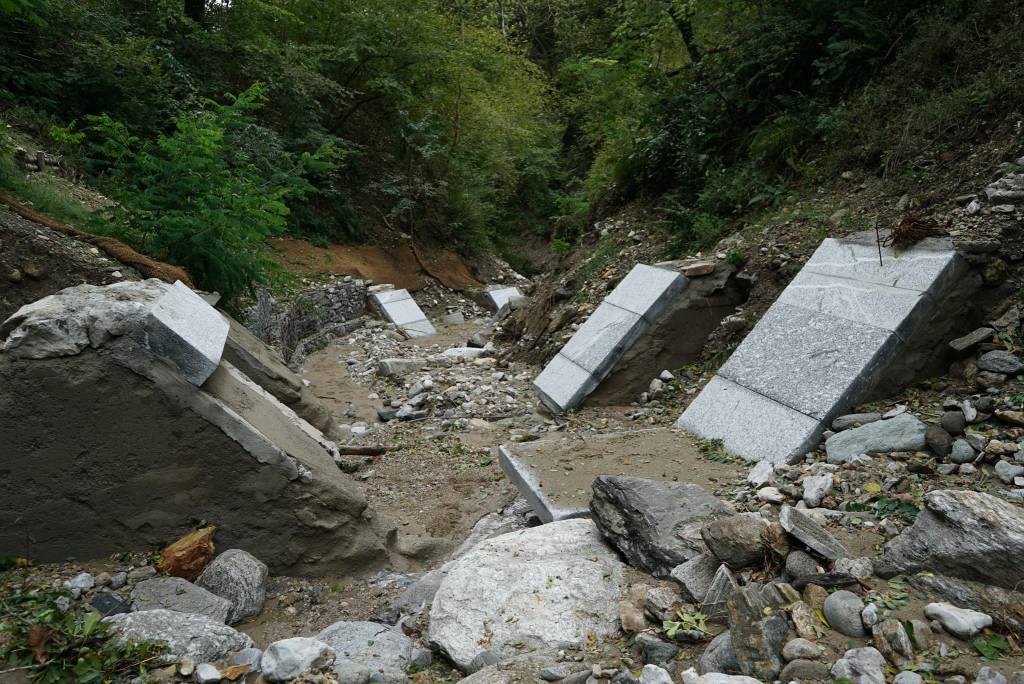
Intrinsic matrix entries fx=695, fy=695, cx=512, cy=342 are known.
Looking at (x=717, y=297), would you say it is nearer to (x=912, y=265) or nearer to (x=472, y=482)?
(x=912, y=265)

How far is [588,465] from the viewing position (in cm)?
418

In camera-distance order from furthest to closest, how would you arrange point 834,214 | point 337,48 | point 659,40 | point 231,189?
point 337,48 < point 659,40 < point 231,189 < point 834,214

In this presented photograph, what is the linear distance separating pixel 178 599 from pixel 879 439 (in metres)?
3.42

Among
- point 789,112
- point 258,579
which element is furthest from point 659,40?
point 258,579

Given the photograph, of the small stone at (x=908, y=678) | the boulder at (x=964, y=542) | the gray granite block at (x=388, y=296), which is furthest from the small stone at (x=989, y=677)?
the gray granite block at (x=388, y=296)

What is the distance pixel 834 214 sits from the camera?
5.54m

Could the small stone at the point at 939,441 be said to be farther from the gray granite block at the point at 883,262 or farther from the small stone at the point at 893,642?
the small stone at the point at 893,642

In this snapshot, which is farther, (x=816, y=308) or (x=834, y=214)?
(x=834, y=214)

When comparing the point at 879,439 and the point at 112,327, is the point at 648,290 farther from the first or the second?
the point at 112,327

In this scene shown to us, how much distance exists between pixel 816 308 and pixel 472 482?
262 cm

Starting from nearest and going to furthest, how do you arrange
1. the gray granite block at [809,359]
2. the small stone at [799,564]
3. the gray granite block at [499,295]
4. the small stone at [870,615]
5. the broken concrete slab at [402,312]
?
the small stone at [870,615]
the small stone at [799,564]
the gray granite block at [809,359]
the broken concrete slab at [402,312]
the gray granite block at [499,295]

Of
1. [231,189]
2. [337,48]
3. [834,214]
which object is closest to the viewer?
[834,214]

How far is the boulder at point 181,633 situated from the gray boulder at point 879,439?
2921mm

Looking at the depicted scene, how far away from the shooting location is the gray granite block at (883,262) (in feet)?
13.6
